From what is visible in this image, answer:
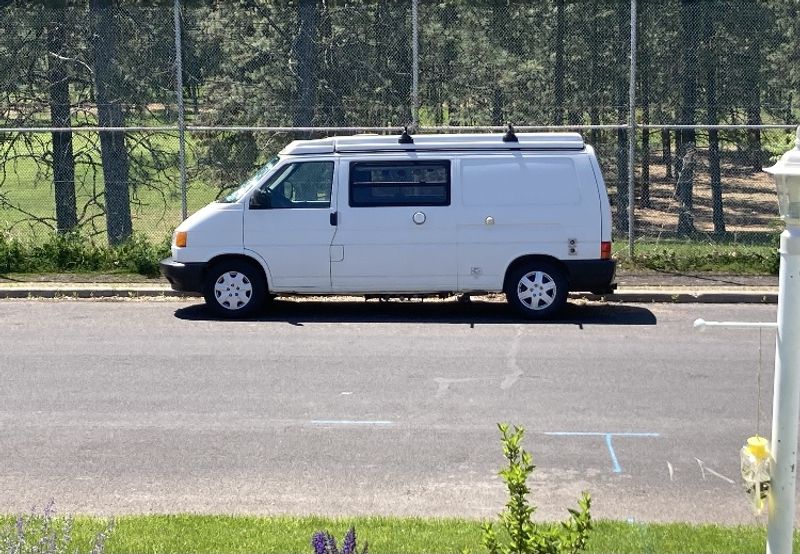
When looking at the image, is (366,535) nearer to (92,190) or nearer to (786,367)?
(786,367)

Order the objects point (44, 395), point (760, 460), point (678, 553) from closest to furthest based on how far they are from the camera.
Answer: point (760, 460), point (678, 553), point (44, 395)

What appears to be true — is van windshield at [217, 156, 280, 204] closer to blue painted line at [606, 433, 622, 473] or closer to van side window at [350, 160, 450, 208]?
van side window at [350, 160, 450, 208]

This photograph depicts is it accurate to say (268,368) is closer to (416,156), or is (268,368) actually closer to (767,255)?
(416,156)

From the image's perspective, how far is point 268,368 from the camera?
11117 millimetres

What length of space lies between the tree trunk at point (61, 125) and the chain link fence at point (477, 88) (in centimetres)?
16

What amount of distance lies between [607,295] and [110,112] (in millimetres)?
7711

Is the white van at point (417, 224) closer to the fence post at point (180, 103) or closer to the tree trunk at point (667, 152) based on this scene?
the fence post at point (180, 103)

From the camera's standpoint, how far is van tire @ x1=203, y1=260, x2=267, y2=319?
13469 millimetres

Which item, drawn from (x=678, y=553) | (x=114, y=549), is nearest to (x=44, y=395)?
(x=114, y=549)

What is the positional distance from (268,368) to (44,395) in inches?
80.5

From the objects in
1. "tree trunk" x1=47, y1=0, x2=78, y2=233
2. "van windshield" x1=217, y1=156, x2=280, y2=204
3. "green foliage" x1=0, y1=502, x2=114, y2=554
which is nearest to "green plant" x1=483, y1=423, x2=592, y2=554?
"green foliage" x1=0, y1=502, x2=114, y2=554

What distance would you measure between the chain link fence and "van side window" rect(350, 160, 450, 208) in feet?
9.52

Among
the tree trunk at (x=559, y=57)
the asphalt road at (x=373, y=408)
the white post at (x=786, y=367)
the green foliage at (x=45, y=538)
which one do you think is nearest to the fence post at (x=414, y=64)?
the tree trunk at (x=559, y=57)

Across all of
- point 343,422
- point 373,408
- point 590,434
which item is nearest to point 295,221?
point 373,408
